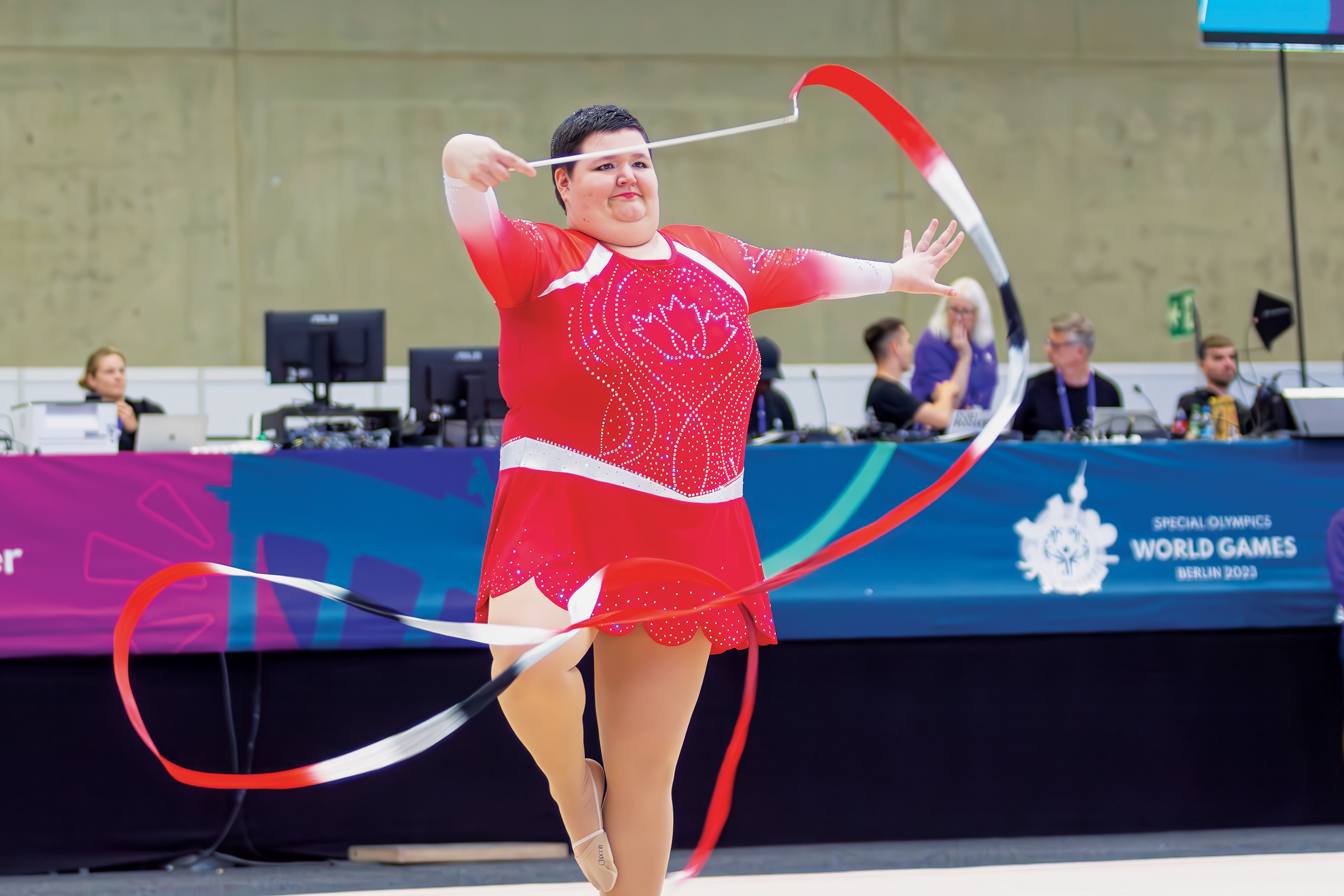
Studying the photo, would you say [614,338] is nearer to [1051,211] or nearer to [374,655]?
[374,655]

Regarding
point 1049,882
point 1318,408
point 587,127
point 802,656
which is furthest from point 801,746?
point 587,127

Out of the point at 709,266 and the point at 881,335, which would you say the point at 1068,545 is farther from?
the point at 709,266

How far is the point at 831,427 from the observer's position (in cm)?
488

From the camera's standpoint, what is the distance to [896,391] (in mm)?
5004

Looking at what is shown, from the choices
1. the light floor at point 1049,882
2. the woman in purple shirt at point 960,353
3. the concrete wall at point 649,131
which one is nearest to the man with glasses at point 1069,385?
the woman in purple shirt at point 960,353

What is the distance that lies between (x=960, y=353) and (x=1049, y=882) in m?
2.75

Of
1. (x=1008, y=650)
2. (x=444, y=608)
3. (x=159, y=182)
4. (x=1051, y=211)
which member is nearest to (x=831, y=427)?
(x=1008, y=650)

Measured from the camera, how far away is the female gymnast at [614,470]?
188 cm

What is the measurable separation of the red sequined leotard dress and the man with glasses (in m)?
3.49

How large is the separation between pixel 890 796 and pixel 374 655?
5.40ft

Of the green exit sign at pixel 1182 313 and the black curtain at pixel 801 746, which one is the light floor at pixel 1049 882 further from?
the green exit sign at pixel 1182 313

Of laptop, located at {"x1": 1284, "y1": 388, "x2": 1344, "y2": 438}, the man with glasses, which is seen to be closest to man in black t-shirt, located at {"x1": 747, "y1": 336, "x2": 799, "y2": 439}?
the man with glasses

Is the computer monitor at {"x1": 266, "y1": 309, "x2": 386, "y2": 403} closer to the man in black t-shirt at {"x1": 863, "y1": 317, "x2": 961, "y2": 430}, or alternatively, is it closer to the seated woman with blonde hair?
the seated woman with blonde hair

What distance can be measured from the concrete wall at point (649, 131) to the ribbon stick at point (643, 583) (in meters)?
6.06
